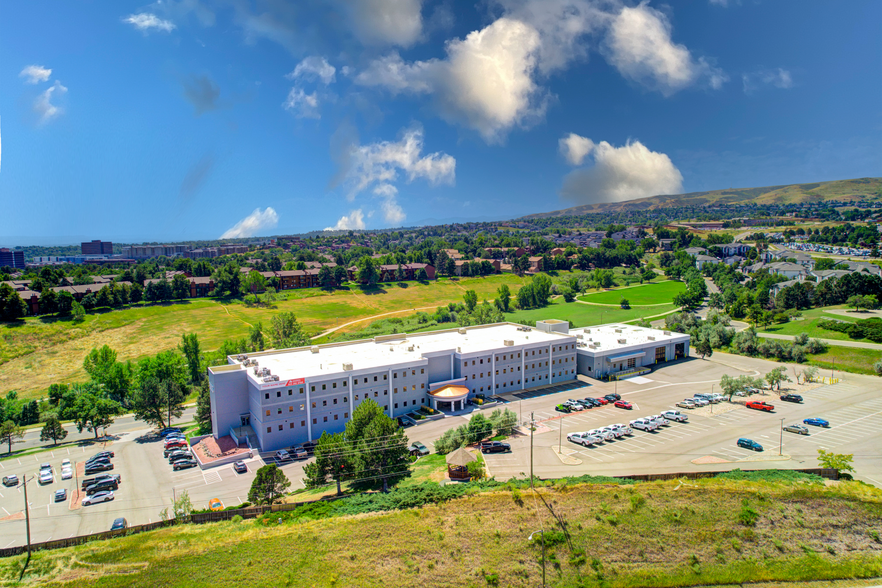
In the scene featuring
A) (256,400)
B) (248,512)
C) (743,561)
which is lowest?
(743,561)

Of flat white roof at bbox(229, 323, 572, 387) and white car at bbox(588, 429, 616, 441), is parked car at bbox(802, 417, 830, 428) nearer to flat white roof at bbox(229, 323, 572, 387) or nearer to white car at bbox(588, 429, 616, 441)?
white car at bbox(588, 429, 616, 441)

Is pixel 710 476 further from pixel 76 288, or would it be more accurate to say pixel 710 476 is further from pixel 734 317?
pixel 76 288

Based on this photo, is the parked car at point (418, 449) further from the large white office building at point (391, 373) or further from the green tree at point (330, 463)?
the green tree at point (330, 463)

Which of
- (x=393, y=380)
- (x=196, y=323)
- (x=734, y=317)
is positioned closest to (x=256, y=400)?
(x=393, y=380)

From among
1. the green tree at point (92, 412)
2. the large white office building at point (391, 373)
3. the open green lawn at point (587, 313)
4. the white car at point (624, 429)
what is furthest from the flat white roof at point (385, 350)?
the open green lawn at point (587, 313)

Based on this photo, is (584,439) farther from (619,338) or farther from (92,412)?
(92,412)

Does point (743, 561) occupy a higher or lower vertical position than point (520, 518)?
lower
